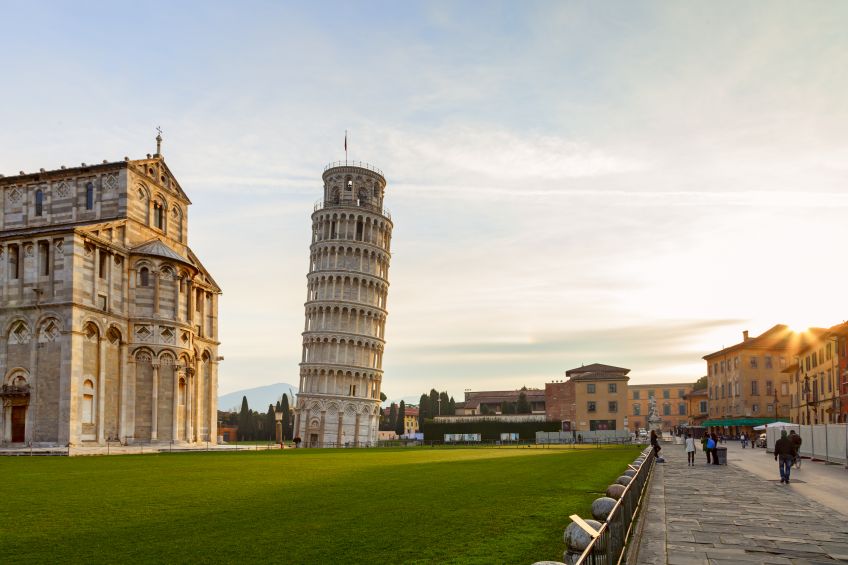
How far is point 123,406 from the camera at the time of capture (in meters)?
49.4

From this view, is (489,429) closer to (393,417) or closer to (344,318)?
(344,318)

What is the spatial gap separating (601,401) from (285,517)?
9803cm

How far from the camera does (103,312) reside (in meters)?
48.2

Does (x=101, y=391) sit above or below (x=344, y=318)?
below

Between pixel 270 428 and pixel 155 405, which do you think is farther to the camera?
pixel 270 428

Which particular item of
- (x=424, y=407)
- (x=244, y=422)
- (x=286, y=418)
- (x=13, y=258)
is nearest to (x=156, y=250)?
(x=13, y=258)

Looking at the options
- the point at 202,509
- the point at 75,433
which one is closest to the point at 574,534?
the point at 202,509

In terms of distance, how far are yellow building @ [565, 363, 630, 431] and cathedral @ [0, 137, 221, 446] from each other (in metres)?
61.5

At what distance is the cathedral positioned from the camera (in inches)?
1793

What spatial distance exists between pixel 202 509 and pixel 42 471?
14.0 meters

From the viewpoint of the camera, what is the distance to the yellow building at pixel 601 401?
10669 cm

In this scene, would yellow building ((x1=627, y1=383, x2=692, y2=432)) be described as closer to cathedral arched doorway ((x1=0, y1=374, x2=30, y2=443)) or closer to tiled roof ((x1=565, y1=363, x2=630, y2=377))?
tiled roof ((x1=565, y1=363, x2=630, y2=377))

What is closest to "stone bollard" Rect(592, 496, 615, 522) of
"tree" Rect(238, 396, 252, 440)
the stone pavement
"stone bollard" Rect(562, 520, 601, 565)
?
the stone pavement

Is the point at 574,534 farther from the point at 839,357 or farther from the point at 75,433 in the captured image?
the point at 839,357
